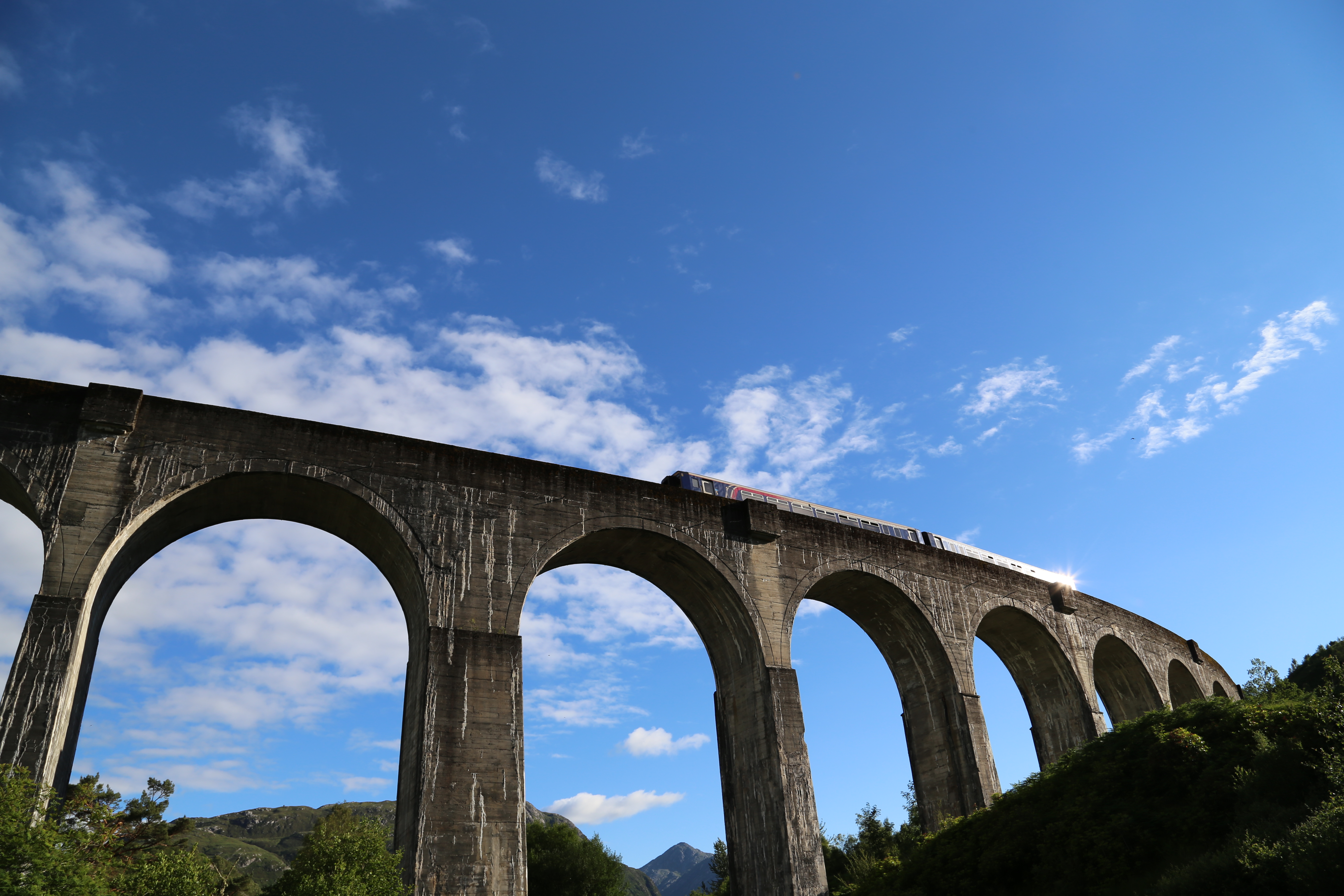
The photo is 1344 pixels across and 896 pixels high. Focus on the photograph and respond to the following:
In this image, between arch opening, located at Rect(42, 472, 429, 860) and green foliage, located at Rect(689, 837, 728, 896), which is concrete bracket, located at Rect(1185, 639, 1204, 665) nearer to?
green foliage, located at Rect(689, 837, 728, 896)

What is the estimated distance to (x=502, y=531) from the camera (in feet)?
62.8

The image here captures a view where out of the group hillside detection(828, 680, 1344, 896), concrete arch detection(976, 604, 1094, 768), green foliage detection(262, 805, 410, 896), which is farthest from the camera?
concrete arch detection(976, 604, 1094, 768)

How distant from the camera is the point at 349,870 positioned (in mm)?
13812

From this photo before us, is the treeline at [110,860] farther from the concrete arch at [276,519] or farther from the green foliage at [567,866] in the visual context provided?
the green foliage at [567,866]

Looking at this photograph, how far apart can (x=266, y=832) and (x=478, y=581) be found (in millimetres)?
140511

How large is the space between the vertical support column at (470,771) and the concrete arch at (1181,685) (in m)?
29.8

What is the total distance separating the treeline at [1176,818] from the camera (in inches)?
456

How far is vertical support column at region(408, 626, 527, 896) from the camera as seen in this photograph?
15625 millimetres

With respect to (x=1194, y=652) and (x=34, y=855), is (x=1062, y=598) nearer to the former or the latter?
(x=1194, y=652)

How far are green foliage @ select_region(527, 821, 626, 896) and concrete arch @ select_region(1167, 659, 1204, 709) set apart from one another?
2754 cm

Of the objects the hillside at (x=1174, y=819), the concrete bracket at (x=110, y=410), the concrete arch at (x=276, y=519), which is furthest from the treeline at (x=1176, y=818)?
the concrete bracket at (x=110, y=410)

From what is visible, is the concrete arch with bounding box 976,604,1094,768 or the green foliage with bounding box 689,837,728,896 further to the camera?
the green foliage with bounding box 689,837,728,896

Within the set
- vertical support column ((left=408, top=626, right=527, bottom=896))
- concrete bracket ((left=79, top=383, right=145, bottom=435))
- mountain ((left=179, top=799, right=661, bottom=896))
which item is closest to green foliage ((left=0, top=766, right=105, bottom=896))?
vertical support column ((left=408, top=626, right=527, bottom=896))

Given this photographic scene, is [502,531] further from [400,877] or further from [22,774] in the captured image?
[22,774]
